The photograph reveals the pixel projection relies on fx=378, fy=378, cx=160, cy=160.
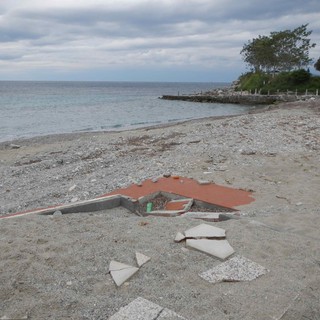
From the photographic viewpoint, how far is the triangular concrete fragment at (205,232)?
457cm

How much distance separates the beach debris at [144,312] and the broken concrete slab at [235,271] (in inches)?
26.9

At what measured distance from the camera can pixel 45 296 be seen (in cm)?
329

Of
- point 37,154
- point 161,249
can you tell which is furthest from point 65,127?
point 161,249

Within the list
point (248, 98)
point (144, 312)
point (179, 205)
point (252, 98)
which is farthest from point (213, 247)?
point (248, 98)

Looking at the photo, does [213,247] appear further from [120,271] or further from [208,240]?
[120,271]

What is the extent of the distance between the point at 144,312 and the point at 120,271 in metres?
0.70

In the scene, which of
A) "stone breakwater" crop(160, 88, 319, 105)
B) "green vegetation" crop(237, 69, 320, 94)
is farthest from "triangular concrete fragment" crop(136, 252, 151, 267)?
"green vegetation" crop(237, 69, 320, 94)

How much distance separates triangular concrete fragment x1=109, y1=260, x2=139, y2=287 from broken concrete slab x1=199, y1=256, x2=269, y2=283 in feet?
2.27

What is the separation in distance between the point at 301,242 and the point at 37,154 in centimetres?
1124

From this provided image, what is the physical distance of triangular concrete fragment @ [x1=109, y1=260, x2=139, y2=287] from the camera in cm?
358

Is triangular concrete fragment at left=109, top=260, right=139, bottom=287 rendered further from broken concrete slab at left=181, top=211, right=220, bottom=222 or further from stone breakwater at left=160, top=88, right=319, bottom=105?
stone breakwater at left=160, top=88, right=319, bottom=105

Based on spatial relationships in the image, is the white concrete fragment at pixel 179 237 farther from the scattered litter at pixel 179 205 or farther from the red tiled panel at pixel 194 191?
the red tiled panel at pixel 194 191

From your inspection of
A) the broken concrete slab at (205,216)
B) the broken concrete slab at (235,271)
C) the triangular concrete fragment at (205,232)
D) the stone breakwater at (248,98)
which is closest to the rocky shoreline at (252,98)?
the stone breakwater at (248,98)

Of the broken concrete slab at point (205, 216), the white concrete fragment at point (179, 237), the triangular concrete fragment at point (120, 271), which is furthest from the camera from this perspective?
the broken concrete slab at point (205, 216)
